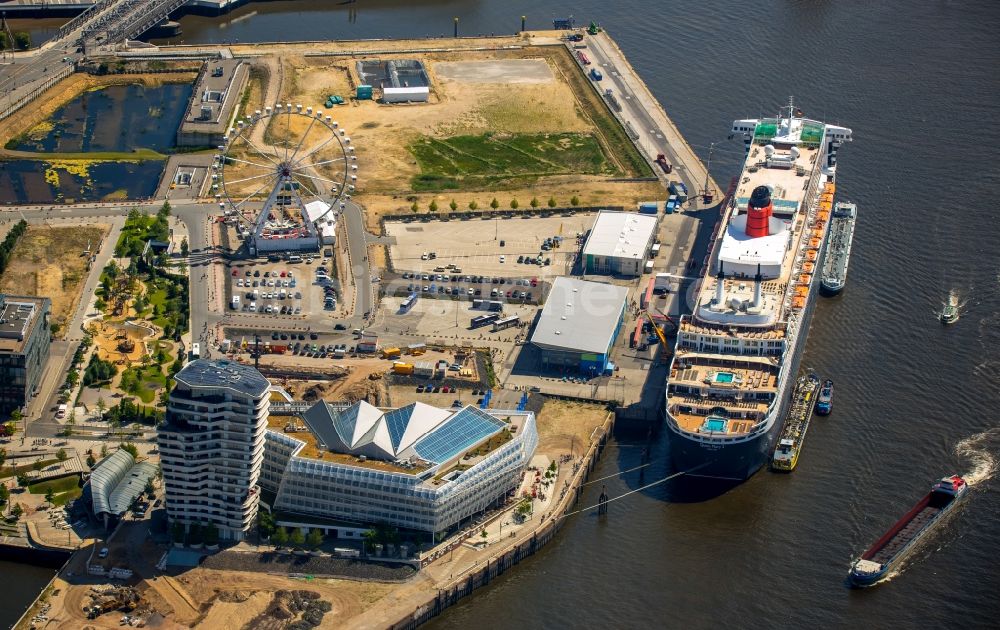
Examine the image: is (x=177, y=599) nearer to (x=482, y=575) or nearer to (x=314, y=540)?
(x=314, y=540)

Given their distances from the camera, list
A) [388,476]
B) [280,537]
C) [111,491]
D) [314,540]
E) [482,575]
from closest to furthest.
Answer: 1. [482,575]
2. [388,476]
3. [280,537]
4. [314,540]
5. [111,491]

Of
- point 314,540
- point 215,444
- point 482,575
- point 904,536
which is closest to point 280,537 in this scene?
point 314,540

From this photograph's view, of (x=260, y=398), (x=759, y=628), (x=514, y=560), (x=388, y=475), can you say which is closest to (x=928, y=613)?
(x=759, y=628)

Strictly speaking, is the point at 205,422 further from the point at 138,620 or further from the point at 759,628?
the point at 759,628

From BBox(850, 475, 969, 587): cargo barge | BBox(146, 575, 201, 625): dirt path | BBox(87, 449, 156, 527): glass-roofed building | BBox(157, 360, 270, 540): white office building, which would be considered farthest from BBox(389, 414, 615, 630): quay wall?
BBox(87, 449, 156, 527): glass-roofed building

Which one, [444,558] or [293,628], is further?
[444,558]

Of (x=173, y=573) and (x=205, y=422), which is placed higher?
(x=205, y=422)
